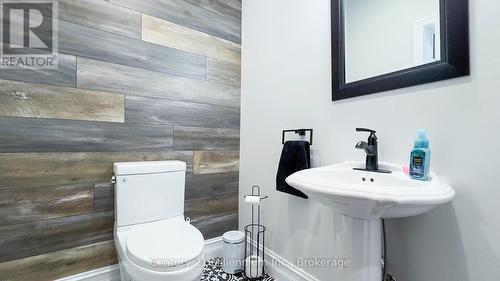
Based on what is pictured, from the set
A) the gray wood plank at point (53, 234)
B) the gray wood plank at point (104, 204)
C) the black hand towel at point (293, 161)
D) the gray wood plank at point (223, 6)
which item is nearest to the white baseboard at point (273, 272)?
the gray wood plank at point (53, 234)

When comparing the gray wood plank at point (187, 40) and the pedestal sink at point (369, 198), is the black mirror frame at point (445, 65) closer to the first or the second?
the pedestal sink at point (369, 198)

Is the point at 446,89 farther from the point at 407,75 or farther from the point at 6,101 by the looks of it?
the point at 6,101

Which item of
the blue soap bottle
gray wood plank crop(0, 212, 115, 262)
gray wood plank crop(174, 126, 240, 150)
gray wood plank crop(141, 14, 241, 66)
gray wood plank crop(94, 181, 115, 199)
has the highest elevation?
gray wood plank crop(141, 14, 241, 66)

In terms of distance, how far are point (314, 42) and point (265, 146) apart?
763mm

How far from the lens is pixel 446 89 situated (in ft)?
3.17

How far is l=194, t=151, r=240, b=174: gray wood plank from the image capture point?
74.0 inches

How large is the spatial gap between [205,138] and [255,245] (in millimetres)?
896

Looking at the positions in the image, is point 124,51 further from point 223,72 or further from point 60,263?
point 60,263

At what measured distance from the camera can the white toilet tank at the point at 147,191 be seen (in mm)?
1420

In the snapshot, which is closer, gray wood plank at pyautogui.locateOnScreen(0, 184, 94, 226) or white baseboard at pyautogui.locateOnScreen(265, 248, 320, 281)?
gray wood plank at pyautogui.locateOnScreen(0, 184, 94, 226)

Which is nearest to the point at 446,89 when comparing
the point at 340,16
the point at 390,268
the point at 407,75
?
the point at 407,75

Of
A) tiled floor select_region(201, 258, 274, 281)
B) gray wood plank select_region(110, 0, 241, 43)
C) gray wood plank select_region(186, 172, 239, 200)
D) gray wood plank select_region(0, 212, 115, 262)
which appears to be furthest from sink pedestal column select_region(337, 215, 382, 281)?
gray wood plank select_region(110, 0, 241, 43)

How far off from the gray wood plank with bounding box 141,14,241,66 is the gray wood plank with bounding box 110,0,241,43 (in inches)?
1.5

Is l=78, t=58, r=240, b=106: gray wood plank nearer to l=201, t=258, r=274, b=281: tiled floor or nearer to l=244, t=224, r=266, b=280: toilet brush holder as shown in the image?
l=244, t=224, r=266, b=280: toilet brush holder
